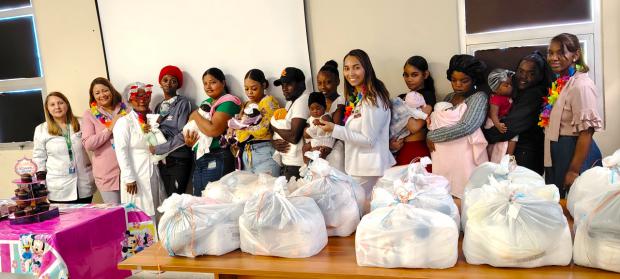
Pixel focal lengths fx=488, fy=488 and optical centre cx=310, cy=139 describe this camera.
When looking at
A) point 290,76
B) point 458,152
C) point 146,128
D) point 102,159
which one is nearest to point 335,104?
point 290,76

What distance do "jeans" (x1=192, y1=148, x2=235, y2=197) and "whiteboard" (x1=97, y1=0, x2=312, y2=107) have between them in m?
0.54

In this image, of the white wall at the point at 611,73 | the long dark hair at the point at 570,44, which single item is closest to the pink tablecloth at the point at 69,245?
the long dark hair at the point at 570,44

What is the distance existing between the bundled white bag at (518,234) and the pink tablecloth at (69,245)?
185cm

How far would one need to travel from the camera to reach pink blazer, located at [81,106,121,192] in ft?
12.2

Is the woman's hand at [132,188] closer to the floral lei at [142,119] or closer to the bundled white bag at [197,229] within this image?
the floral lei at [142,119]

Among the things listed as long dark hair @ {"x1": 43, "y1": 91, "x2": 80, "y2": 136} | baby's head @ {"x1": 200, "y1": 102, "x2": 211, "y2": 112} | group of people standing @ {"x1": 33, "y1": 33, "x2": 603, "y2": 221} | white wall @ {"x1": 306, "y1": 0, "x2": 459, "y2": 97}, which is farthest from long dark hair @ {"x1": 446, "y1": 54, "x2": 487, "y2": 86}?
long dark hair @ {"x1": 43, "y1": 91, "x2": 80, "y2": 136}

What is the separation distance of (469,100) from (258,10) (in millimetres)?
1698

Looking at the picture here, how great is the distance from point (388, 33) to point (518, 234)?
2.21 m

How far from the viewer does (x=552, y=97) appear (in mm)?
2660

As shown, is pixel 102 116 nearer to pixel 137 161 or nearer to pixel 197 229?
pixel 137 161

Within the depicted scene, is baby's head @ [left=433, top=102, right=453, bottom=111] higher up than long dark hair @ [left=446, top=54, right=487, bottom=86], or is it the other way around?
long dark hair @ [left=446, top=54, right=487, bottom=86]

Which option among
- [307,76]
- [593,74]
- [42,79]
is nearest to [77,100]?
[42,79]

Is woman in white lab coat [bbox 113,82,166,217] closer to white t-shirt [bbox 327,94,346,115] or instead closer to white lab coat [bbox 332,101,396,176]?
white t-shirt [bbox 327,94,346,115]

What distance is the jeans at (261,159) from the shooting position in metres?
3.27
